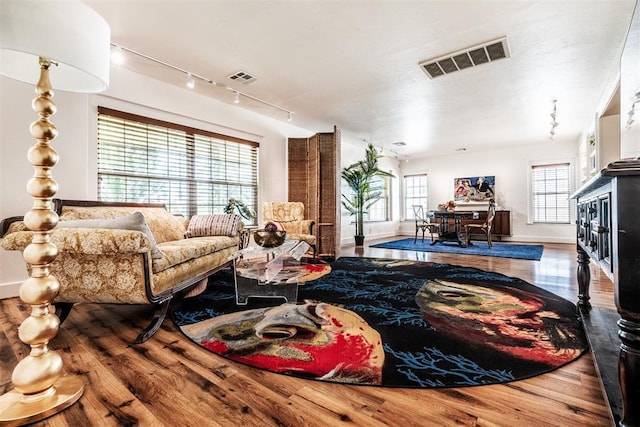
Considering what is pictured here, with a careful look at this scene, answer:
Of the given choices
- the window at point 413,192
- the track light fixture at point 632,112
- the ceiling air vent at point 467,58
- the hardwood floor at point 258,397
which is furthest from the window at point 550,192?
the hardwood floor at point 258,397

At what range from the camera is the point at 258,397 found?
3.98ft

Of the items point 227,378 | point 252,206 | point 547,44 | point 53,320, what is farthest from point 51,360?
point 547,44

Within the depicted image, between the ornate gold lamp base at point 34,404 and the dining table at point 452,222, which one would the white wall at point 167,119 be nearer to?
the dining table at point 452,222

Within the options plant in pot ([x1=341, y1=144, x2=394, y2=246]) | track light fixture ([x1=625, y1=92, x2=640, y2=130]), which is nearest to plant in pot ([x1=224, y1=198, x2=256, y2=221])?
plant in pot ([x1=341, y1=144, x2=394, y2=246])

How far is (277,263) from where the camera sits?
3.23 metres

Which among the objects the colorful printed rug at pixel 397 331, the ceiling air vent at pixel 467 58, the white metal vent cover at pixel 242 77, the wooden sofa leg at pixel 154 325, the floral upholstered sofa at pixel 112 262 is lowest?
the colorful printed rug at pixel 397 331

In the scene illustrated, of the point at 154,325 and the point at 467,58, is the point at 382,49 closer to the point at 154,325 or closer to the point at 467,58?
the point at 467,58

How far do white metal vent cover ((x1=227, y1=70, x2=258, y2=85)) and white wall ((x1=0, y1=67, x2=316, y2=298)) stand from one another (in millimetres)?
870

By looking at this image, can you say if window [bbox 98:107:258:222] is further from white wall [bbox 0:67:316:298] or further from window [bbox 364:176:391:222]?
window [bbox 364:176:391:222]

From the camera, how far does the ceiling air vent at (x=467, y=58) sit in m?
3.03

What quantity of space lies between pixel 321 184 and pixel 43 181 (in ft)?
13.4

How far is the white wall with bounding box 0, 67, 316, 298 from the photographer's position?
2.75 metres

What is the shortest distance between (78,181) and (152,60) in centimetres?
161

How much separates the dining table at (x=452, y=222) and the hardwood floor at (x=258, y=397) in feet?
17.2
